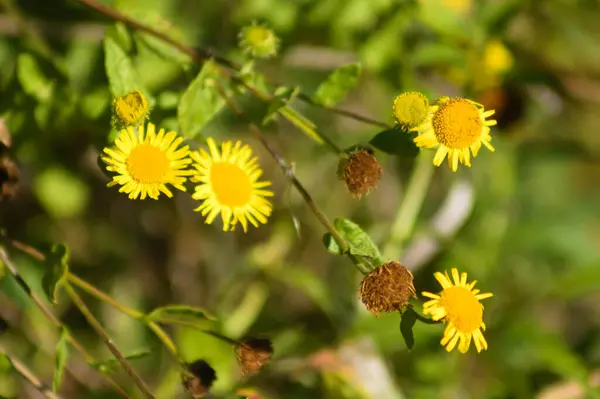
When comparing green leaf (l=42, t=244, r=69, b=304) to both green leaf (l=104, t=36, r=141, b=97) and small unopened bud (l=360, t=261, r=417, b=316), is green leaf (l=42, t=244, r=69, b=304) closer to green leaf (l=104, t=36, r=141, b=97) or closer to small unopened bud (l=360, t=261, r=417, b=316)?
green leaf (l=104, t=36, r=141, b=97)

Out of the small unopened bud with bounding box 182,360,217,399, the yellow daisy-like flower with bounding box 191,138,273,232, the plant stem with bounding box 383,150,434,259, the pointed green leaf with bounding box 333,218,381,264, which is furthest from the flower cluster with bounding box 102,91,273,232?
the plant stem with bounding box 383,150,434,259

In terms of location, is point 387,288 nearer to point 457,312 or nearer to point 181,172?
point 457,312

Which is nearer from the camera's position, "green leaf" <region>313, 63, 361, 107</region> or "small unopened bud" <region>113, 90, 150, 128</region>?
"small unopened bud" <region>113, 90, 150, 128</region>

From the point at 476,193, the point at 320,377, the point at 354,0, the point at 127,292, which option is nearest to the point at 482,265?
the point at 476,193

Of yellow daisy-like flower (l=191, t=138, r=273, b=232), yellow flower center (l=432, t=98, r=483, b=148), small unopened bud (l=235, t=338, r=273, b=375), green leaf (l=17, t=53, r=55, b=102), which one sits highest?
green leaf (l=17, t=53, r=55, b=102)

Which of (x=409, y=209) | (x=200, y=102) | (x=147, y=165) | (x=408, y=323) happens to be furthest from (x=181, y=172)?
(x=409, y=209)

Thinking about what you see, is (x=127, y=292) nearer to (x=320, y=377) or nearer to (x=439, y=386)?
(x=320, y=377)

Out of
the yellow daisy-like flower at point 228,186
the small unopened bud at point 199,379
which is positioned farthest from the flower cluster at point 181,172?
the small unopened bud at point 199,379
